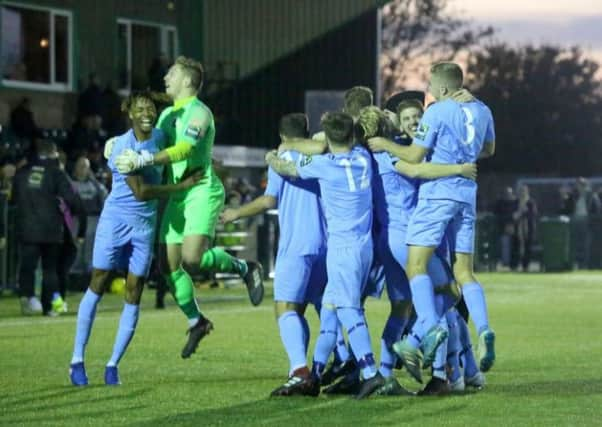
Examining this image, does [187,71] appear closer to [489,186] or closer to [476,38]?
[489,186]

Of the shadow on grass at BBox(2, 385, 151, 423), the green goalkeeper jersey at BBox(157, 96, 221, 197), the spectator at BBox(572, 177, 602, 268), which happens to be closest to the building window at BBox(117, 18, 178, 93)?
the spectator at BBox(572, 177, 602, 268)

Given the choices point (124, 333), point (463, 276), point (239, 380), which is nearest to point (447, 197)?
point (463, 276)

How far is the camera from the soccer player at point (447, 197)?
11.4 meters

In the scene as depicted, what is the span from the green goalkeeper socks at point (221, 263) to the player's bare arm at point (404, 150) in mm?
2204

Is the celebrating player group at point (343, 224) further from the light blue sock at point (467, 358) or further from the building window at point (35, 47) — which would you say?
the building window at point (35, 47)

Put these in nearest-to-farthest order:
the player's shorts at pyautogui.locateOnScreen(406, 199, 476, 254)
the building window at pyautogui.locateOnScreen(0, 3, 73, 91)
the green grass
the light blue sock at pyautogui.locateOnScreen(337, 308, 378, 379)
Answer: the green grass → the light blue sock at pyautogui.locateOnScreen(337, 308, 378, 379) → the player's shorts at pyautogui.locateOnScreen(406, 199, 476, 254) → the building window at pyautogui.locateOnScreen(0, 3, 73, 91)

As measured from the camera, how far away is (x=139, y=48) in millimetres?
37688

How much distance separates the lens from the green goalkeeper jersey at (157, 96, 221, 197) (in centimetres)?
1202

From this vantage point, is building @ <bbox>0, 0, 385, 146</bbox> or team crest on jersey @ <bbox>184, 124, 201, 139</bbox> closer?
team crest on jersey @ <bbox>184, 124, 201, 139</bbox>

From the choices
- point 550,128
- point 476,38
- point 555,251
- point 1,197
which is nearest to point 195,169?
point 1,197

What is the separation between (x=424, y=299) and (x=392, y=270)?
623 millimetres

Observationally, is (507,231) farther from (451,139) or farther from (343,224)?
(343,224)

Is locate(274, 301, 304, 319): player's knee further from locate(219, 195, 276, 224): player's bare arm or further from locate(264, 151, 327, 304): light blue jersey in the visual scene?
locate(219, 195, 276, 224): player's bare arm

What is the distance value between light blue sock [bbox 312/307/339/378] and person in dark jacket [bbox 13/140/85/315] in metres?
9.23
